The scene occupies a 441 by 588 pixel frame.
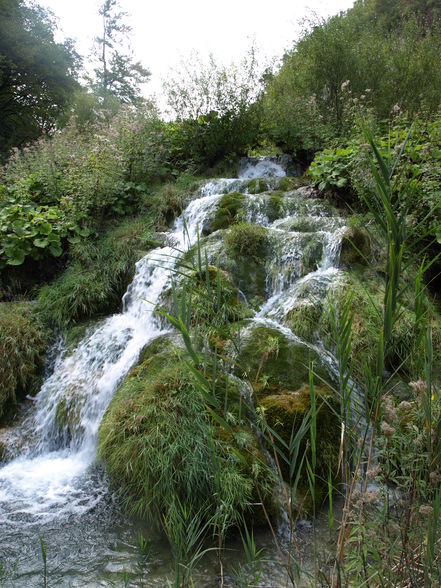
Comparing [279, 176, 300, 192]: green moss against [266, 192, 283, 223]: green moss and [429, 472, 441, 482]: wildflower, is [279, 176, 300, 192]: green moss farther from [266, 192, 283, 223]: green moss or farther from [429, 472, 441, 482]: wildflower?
[429, 472, 441, 482]: wildflower

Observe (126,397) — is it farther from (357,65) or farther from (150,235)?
(357,65)

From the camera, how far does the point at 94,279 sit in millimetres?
5645

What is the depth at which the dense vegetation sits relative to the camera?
3.74 ft

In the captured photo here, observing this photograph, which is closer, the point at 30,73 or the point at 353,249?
the point at 353,249

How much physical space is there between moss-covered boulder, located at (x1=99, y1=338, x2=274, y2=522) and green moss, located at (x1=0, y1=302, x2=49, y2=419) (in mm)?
1719

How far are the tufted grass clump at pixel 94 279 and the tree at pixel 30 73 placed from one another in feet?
39.9

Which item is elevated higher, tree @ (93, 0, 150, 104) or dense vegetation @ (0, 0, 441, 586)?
tree @ (93, 0, 150, 104)

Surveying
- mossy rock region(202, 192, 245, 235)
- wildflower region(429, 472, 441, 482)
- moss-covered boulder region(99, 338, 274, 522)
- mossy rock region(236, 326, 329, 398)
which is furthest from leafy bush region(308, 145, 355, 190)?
wildflower region(429, 472, 441, 482)

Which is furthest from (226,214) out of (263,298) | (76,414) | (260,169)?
(76,414)

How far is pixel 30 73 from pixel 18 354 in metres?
17.3

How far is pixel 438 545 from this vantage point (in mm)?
1247

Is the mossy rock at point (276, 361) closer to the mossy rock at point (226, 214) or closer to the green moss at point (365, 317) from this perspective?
the green moss at point (365, 317)

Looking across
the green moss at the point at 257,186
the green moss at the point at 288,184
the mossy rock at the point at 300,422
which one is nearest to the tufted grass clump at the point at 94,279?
the green moss at the point at 257,186

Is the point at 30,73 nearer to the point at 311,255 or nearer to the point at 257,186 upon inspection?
the point at 257,186
